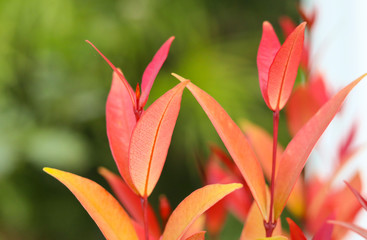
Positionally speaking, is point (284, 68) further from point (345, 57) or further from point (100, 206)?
point (345, 57)

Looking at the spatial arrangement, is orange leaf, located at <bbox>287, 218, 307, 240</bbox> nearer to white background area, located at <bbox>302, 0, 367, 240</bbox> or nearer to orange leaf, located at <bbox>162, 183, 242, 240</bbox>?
orange leaf, located at <bbox>162, 183, 242, 240</bbox>

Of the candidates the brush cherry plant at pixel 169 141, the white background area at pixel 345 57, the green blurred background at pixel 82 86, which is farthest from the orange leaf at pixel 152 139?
the green blurred background at pixel 82 86

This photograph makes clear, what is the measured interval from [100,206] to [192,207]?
0.13 feet

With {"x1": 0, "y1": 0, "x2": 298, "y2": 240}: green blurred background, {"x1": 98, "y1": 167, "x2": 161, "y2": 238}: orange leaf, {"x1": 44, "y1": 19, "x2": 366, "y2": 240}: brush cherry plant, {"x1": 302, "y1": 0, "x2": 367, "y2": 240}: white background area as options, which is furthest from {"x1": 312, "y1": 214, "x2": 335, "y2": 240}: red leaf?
{"x1": 0, "y1": 0, "x2": 298, "y2": 240}: green blurred background

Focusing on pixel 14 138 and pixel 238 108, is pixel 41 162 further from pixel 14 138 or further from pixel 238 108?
pixel 238 108

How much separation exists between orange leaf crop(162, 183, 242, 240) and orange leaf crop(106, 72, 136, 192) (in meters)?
0.02

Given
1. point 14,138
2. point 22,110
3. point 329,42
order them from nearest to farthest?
point 329,42
point 14,138
point 22,110

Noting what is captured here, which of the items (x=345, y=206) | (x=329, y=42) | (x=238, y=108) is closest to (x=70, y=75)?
(x=238, y=108)

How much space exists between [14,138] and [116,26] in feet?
1.61

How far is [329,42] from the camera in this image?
0.92 metres

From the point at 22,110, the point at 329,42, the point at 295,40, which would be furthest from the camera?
the point at 22,110

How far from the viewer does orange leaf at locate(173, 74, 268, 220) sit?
0.20 metres

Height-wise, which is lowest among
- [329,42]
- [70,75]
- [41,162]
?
[41,162]

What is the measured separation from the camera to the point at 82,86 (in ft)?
5.03
